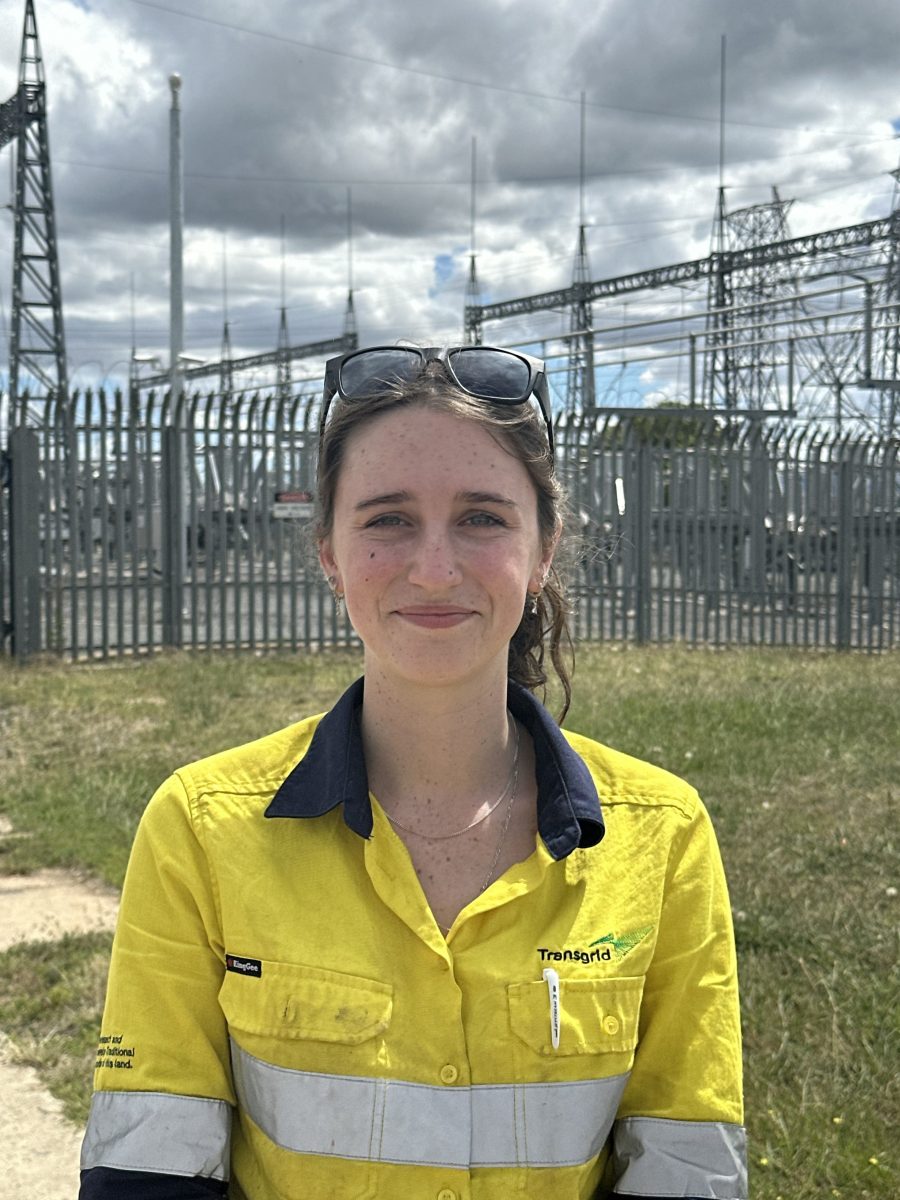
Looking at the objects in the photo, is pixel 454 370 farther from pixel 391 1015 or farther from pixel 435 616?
pixel 391 1015

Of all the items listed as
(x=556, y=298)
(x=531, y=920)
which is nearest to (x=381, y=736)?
(x=531, y=920)

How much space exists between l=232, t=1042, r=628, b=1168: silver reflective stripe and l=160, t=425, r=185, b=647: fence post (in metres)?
10.3

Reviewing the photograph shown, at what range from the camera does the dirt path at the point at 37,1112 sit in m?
2.96

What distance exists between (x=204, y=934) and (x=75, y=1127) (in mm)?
1921

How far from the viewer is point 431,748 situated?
6.12 feet

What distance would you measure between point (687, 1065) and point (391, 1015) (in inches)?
17.0

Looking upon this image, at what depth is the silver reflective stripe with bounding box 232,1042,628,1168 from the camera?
5.09ft

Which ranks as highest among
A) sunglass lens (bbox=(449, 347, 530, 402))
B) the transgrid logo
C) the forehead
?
sunglass lens (bbox=(449, 347, 530, 402))

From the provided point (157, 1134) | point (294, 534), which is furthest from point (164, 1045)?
point (294, 534)

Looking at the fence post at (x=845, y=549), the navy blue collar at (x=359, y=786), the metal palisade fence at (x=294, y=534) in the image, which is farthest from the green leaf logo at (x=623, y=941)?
the fence post at (x=845, y=549)

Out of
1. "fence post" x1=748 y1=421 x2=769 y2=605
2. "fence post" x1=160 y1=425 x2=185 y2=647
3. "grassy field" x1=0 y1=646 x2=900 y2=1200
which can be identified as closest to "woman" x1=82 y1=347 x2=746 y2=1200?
"grassy field" x1=0 y1=646 x2=900 y2=1200

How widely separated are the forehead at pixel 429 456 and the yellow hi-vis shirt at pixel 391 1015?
0.42 meters

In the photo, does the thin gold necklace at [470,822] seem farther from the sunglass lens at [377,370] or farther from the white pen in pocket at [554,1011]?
the sunglass lens at [377,370]

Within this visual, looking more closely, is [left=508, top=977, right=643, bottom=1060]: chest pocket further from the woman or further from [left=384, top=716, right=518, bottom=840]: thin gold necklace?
[left=384, top=716, right=518, bottom=840]: thin gold necklace
